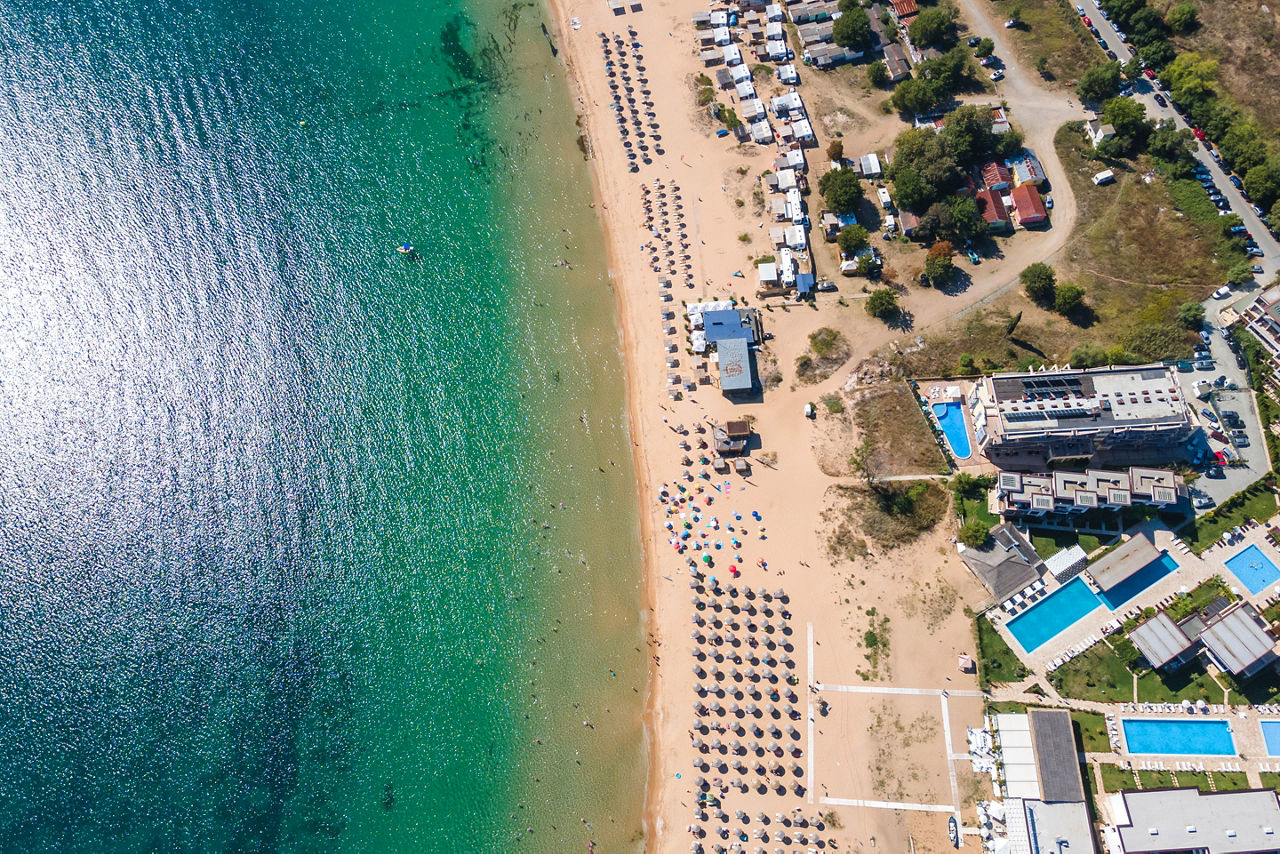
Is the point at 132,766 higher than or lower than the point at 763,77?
lower

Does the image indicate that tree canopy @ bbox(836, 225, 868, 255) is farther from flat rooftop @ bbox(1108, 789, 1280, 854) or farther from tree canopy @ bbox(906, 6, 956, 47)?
flat rooftop @ bbox(1108, 789, 1280, 854)

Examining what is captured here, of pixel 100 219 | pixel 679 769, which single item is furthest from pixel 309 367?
pixel 679 769

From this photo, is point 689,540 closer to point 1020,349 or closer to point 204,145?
point 1020,349

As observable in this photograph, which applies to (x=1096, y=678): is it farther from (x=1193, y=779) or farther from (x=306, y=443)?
(x=306, y=443)

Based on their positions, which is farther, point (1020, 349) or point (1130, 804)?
point (1020, 349)

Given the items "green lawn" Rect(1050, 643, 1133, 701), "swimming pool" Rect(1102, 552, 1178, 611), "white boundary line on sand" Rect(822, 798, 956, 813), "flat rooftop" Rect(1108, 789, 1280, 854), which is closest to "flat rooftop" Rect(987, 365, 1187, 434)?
"swimming pool" Rect(1102, 552, 1178, 611)

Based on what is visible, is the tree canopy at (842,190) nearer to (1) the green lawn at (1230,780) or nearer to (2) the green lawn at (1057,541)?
(2) the green lawn at (1057,541)
